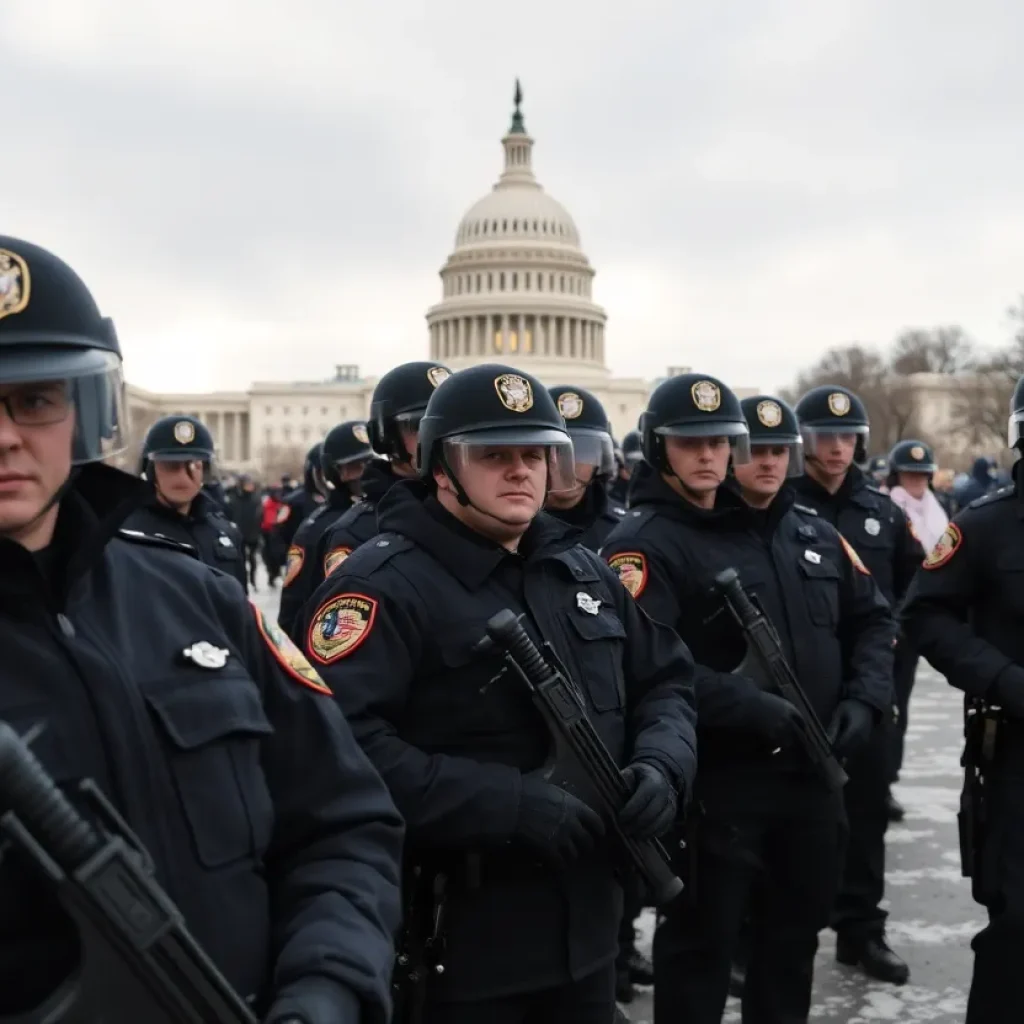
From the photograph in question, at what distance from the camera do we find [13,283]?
1871mm

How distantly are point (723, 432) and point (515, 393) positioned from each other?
1.37 meters

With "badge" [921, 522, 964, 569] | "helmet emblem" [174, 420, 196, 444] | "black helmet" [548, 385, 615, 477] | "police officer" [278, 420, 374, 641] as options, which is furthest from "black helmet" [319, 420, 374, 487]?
"badge" [921, 522, 964, 569]

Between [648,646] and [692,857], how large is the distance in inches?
37.1

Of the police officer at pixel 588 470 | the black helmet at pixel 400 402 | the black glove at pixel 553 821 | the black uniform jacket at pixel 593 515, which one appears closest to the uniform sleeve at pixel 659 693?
the black glove at pixel 553 821

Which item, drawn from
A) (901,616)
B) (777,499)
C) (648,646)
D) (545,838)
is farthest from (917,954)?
(545,838)

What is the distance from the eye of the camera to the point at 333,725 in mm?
2168

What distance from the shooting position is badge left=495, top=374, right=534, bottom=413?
3.37m

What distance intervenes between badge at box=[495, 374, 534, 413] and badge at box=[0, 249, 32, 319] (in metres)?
1.61

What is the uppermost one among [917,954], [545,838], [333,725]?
[333,725]

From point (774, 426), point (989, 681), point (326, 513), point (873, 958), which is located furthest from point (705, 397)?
point (326, 513)

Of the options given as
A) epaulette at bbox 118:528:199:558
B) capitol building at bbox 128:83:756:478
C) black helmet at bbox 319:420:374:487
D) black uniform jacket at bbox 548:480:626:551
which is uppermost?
capitol building at bbox 128:83:756:478

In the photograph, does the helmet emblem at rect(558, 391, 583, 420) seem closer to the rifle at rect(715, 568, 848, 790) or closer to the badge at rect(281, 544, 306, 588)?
the badge at rect(281, 544, 306, 588)

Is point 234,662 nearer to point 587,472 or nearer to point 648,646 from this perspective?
point 648,646

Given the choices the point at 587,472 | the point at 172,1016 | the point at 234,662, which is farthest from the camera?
the point at 587,472
